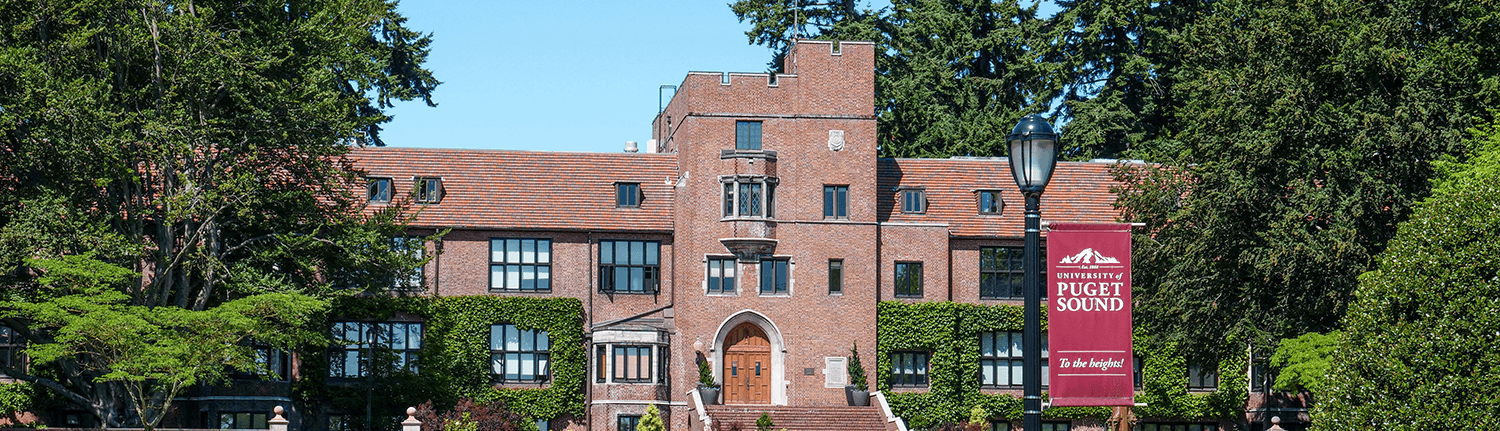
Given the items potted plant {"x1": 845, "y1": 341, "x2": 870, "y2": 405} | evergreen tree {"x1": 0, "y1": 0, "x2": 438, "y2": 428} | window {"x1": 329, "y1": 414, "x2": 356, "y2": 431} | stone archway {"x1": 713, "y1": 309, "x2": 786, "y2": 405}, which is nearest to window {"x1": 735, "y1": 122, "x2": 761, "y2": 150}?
stone archway {"x1": 713, "y1": 309, "x2": 786, "y2": 405}

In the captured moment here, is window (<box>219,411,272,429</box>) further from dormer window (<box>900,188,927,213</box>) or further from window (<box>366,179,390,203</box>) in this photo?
dormer window (<box>900,188,927,213</box>)

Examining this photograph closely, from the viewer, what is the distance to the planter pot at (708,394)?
1727 inches

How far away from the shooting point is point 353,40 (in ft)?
123

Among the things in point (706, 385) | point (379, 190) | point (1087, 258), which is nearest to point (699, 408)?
point (706, 385)

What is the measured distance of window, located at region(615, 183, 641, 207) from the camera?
46.2 m

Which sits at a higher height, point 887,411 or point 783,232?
point 783,232

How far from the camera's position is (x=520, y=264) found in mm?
45219

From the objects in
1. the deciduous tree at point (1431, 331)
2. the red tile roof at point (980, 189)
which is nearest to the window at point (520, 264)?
the red tile roof at point (980, 189)

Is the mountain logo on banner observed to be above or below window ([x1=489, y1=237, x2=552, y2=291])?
below

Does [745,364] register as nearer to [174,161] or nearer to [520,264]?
[520,264]

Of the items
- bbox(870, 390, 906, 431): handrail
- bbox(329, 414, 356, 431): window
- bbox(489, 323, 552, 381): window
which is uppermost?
bbox(489, 323, 552, 381): window

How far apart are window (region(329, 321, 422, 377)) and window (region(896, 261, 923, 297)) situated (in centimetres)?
1283

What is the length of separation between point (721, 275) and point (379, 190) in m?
9.73

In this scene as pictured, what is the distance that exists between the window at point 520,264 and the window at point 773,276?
573 cm
